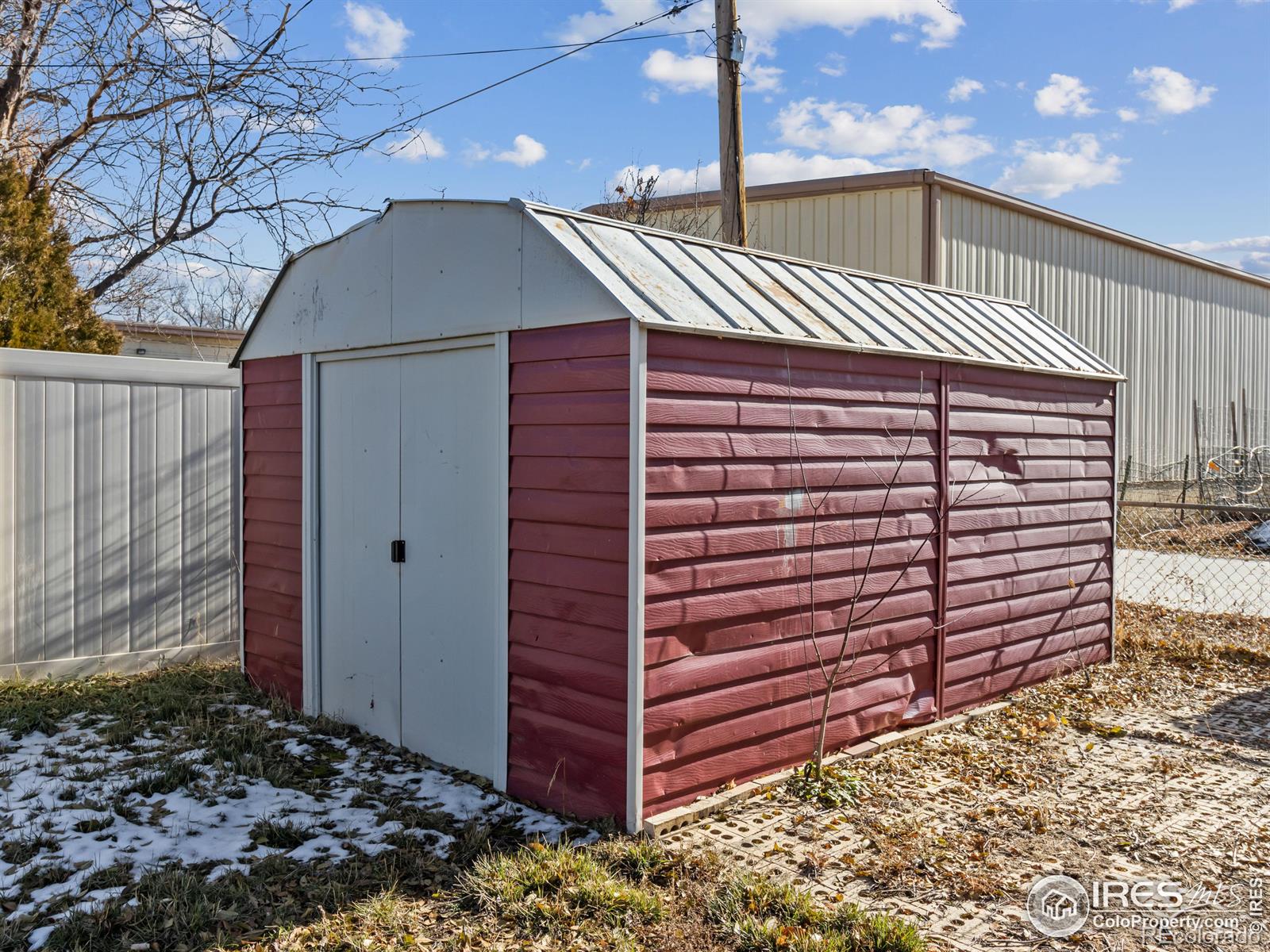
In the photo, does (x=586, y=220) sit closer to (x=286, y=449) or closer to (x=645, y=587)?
(x=645, y=587)

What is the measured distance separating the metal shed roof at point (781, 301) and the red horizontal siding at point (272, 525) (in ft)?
8.79

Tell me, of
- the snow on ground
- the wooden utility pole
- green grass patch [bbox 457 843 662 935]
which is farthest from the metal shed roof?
the snow on ground

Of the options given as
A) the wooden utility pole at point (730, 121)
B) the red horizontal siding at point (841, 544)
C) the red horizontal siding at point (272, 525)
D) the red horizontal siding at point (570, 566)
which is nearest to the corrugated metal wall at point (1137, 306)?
→ the wooden utility pole at point (730, 121)

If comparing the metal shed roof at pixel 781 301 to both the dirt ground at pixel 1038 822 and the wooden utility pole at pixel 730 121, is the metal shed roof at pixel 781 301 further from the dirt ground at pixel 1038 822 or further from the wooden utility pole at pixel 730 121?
the dirt ground at pixel 1038 822

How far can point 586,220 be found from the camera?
498cm

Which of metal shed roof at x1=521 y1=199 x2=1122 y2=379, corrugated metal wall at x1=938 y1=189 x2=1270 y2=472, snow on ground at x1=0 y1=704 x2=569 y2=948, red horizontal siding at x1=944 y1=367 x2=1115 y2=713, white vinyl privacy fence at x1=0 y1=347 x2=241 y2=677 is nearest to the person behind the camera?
snow on ground at x1=0 y1=704 x2=569 y2=948

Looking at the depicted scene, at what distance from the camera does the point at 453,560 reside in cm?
525

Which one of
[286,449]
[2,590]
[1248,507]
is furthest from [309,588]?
[1248,507]

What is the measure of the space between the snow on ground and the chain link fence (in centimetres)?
670

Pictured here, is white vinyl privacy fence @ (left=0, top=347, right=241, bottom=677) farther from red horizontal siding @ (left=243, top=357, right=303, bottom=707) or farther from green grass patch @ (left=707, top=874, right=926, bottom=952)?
green grass patch @ (left=707, top=874, right=926, bottom=952)

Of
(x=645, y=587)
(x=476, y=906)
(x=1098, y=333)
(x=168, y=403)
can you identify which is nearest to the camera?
(x=476, y=906)

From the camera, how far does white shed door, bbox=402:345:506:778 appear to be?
498 centimetres

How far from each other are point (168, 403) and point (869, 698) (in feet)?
18.2

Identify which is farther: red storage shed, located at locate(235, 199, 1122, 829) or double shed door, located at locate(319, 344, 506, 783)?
double shed door, located at locate(319, 344, 506, 783)
